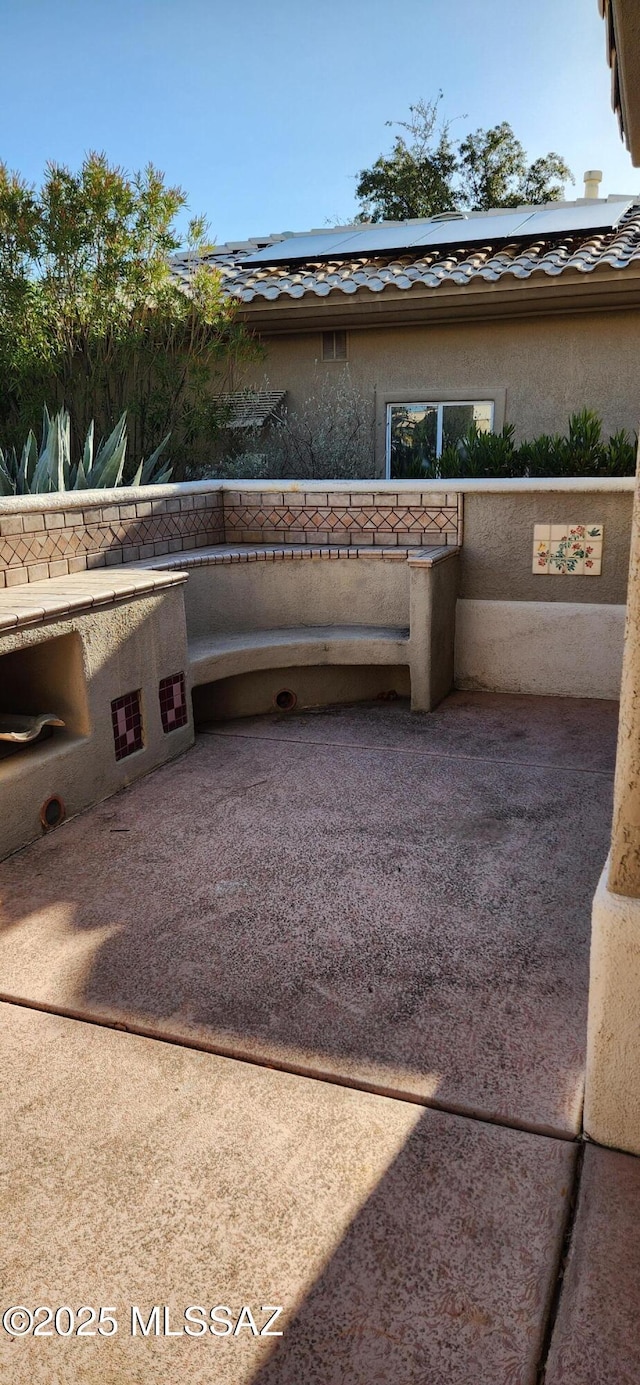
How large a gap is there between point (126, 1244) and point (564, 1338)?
944 millimetres

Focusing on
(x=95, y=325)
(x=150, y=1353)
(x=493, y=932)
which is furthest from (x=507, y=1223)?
(x=95, y=325)

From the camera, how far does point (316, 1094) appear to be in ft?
8.27

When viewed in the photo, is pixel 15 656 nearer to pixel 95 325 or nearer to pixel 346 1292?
pixel 346 1292

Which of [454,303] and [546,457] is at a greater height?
[454,303]

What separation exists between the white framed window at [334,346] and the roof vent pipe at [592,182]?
539cm

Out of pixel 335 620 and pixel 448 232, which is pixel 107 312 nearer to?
pixel 335 620

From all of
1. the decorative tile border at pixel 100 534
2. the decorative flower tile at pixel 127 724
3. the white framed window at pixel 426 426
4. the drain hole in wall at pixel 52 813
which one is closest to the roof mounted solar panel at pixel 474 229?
the white framed window at pixel 426 426

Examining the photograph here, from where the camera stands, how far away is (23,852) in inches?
161

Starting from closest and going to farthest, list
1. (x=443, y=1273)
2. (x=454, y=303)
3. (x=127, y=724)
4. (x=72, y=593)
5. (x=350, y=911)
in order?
(x=443, y=1273), (x=350, y=911), (x=72, y=593), (x=127, y=724), (x=454, y=303)

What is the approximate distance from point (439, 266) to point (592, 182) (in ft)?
17.0

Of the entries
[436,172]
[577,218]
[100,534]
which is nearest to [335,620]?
[100,534]

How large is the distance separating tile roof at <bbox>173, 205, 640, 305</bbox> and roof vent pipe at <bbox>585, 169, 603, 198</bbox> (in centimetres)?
239

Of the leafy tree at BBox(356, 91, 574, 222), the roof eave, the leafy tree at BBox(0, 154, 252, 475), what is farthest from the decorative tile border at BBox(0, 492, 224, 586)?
the leafy tree at BBox(356, 91, 574, 222)

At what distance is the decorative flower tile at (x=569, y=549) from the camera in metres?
6.12
